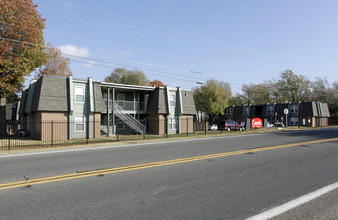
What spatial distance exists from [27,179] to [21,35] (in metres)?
20.9

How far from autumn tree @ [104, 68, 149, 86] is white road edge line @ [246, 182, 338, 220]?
54.1 m

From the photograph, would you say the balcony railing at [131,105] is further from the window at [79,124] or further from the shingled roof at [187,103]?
Result: the window at [79,124]

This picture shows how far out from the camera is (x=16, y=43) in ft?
74.4

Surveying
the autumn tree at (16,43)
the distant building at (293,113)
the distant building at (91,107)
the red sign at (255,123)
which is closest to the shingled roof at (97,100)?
the distant building at (91,107)

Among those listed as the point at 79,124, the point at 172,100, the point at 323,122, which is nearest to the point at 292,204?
the point at 79,124

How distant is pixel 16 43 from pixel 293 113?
48.1 metres

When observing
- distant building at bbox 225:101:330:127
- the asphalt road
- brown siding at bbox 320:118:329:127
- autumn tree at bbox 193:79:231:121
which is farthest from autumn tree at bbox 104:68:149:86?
the asphalt road

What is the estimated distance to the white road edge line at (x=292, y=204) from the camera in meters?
4.16

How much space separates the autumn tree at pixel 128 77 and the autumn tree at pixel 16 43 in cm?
3371

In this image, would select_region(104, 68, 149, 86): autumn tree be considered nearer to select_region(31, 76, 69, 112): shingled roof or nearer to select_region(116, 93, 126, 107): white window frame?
select_region(116, 93, 126, 107): white window frame

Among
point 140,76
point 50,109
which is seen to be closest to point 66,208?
point 50,109

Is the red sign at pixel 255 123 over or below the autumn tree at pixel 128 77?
below

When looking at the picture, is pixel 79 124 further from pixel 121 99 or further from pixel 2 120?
pixel 2 120

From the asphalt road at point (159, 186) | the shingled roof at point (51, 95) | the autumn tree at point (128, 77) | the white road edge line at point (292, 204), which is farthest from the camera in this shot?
the autumn tree at point (128, 77)
